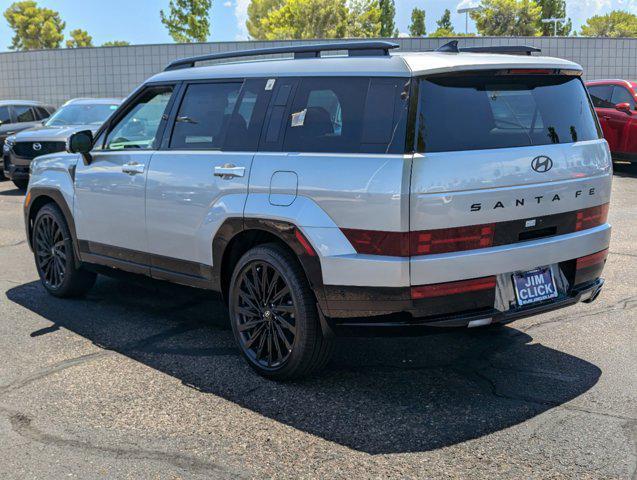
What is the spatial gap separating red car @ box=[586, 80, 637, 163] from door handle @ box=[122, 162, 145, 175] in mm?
11547

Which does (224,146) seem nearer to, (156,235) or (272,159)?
(272,159)

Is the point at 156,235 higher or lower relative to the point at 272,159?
lower

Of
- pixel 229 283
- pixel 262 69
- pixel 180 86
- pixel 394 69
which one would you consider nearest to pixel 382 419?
pixel 229 283

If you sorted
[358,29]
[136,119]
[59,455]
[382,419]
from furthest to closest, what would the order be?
[358,29] → [136,119] → [382,419] → [59,455]

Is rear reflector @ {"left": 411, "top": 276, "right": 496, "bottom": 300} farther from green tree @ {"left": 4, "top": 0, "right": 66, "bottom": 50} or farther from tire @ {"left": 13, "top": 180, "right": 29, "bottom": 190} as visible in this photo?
green tree @ {"left": 4, "top": 0, "right": 66, "bottom": 50}

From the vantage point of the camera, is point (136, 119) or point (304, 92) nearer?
point (304, 92)

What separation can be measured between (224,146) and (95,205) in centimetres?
155

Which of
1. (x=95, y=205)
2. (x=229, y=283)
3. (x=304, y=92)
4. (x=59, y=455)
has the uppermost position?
(x=304, y=92)

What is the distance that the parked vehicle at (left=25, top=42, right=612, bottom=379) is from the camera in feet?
12.5

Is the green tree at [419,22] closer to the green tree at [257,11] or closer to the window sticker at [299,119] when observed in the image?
the green tree at [257,11]

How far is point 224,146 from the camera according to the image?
4734 mm

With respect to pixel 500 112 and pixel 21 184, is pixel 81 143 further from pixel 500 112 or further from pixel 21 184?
pixel 21 184

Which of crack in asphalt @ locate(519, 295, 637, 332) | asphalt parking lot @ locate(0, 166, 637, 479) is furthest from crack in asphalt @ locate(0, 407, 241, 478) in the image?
crack in asphalt @ locate(519, 295, 637, 332)

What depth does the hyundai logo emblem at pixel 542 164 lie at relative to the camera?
405 cm
